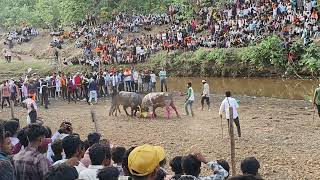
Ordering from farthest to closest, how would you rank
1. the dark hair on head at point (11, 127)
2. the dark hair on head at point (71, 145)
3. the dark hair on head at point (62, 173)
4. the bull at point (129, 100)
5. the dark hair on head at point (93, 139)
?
the bull at point (129, 100), the dark hair on head at point (93, 139), the dark hair on head at point (11, 127), the dark hair on head at point (71, 145), the dark hair on head at point (62, 173)

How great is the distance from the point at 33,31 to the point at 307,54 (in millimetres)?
29713

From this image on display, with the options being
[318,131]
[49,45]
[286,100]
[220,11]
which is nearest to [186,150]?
[318,131]

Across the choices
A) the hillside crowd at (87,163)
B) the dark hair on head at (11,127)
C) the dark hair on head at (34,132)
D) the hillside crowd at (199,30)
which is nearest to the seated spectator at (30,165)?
the hillside crowd at (87,163)

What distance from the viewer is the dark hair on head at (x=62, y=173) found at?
4922mm

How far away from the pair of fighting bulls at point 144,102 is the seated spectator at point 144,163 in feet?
46.9

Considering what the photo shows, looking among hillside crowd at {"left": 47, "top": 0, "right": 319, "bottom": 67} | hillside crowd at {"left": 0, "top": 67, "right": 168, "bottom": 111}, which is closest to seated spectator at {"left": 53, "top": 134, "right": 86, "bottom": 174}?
hillside crowd at {"left": 0, "top": 67, "right": 168, "bottom": 111}

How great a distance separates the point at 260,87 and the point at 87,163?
2347 centimetres

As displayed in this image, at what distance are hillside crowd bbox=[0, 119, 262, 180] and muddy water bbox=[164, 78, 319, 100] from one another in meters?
19.7

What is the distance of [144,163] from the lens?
15.5ft

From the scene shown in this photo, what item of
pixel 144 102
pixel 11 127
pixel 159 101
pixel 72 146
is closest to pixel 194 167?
pixel 72 146

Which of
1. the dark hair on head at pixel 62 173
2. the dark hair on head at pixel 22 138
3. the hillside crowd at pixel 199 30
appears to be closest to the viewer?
the dark hair on head at pixel 62 173

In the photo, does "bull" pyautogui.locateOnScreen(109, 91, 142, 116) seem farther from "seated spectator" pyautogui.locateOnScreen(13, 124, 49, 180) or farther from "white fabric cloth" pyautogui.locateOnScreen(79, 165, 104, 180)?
"white fabric cloth" pyautogui.locateOnScreen(79, 165, 104, 180)

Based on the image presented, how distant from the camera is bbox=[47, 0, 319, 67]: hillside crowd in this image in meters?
31.7

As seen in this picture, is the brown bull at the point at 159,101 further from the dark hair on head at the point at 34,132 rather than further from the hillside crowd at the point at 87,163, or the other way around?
the dark hair on head at the point at 34,132
